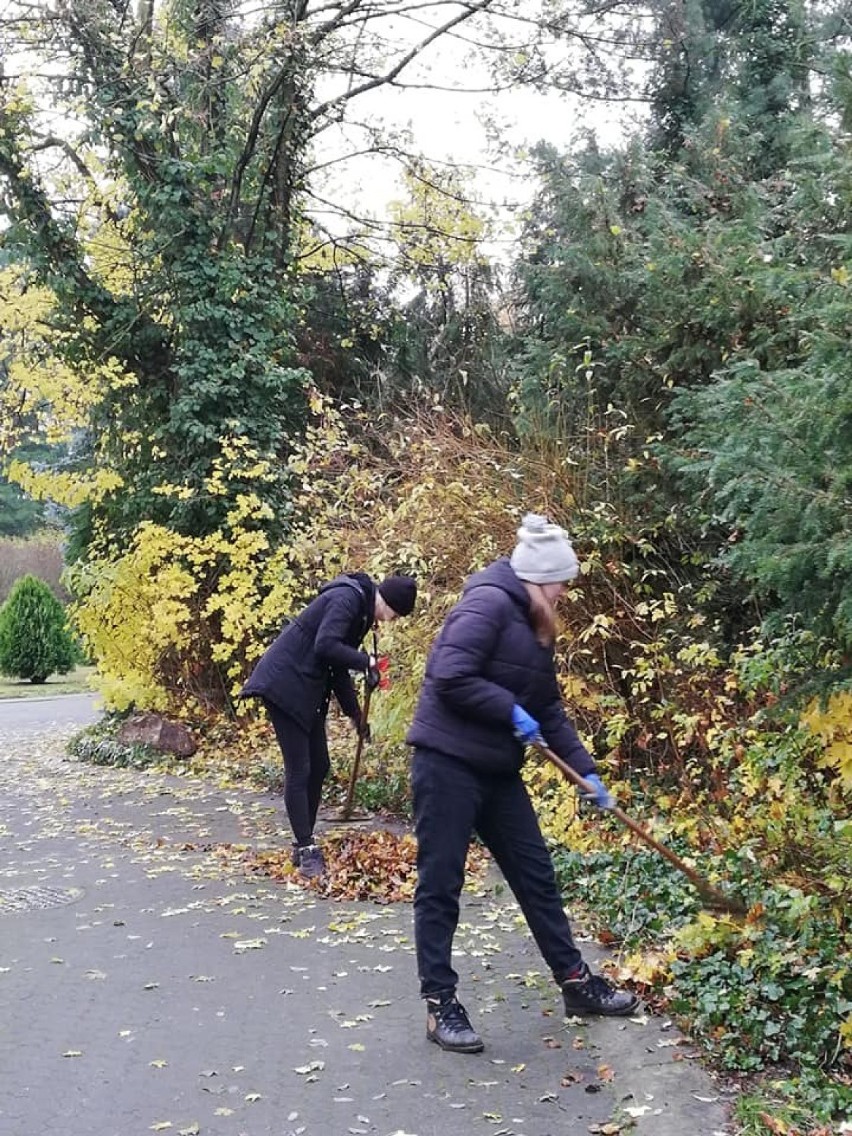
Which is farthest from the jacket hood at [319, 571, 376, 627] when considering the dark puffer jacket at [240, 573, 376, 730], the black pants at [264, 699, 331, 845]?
the black pants at [264, 699, 331, 845]

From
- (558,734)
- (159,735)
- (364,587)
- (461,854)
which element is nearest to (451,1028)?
(461,854)

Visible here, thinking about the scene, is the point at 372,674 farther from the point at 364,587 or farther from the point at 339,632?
the point at 364,587

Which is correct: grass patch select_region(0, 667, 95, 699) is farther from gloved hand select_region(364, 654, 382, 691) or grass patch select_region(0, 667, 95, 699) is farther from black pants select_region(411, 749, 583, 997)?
black pants select_region(411, 749, 583, 997)

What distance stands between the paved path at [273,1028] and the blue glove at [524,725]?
1.18m

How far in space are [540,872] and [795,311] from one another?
2.70 meters

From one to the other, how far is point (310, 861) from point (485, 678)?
9.62ft

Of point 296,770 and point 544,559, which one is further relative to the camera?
point 296,770

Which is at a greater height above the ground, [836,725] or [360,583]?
[360,583]

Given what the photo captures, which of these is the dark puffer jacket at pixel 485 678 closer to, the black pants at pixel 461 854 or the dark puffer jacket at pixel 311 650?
the black pants at pixel 461 854

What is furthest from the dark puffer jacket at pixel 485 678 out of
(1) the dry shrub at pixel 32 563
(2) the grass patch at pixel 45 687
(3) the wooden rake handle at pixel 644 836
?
(1) the dry shrub at pixel 32 563

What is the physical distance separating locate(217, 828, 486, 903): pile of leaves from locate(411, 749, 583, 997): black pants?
183cm

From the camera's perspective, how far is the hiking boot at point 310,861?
22.2 feet

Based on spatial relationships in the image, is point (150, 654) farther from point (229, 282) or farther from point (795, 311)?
point (795, 311)

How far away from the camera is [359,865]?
6836 millimetres
